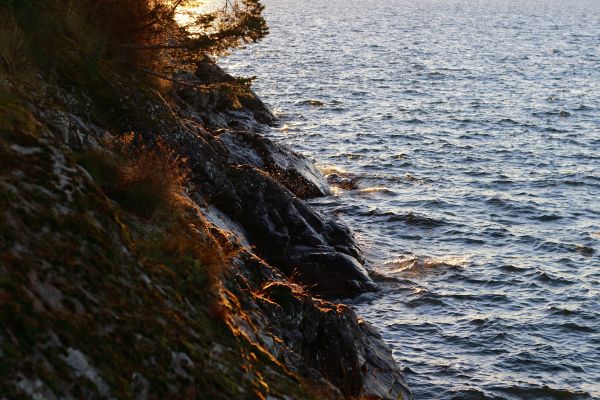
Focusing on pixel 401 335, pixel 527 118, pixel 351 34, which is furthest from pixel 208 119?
pixel 351 34

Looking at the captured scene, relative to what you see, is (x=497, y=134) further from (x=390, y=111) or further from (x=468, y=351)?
(x=468, y=351)

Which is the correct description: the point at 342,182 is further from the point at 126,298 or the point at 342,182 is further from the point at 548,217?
the point at 126,298

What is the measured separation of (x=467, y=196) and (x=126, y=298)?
75.3ft

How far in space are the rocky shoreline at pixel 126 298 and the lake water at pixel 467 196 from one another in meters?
3.43

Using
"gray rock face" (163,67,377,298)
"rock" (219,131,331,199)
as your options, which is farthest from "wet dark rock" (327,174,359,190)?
"gray rock face" (163,67,377,298)

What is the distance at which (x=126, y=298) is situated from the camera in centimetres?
762

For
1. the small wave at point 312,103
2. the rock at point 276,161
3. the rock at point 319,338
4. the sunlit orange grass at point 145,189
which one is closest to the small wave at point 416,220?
the rock at point 276,161

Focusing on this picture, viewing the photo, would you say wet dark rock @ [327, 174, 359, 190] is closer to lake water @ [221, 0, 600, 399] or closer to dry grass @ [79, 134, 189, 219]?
lake water @ [221, 0, 600, 399]

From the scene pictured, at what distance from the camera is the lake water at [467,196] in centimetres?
1784

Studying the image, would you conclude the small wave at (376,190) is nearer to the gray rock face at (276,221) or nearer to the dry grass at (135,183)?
the gray rock face at (276,221)

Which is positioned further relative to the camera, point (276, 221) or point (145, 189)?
point (276, 221)

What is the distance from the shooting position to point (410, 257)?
2267 cm

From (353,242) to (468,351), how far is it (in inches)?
198

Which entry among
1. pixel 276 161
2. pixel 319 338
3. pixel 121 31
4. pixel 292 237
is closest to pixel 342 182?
pixel 276 161
